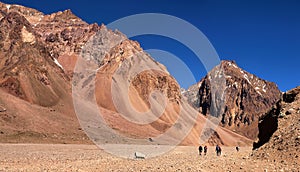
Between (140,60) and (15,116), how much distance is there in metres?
104

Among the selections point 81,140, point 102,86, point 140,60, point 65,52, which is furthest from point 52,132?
point 65,52

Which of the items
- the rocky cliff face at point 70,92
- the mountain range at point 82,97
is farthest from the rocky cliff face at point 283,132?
the rocky cliff face at point 70,92

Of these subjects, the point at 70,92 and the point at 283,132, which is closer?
the point at 283,132

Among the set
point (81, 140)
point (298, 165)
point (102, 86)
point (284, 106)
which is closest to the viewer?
point (298, 165)

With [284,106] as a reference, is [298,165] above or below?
below

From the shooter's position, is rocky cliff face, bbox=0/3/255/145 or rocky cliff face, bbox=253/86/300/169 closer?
rocky cliff face, bbox=253/86/300/169

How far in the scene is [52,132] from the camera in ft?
282

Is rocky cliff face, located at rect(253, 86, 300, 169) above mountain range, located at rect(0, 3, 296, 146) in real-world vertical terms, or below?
below

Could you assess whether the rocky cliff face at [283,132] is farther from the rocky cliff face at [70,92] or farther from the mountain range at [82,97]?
the rocky cliff face at [70,92]

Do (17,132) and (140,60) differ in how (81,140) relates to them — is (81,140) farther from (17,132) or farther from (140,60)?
(140,60)

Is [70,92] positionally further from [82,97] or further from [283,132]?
[283,132]

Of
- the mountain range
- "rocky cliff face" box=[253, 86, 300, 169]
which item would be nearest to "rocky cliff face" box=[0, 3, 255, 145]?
the mountain range

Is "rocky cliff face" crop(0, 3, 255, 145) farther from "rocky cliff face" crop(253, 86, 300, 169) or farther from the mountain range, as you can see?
"rocky cliff face" crop(253, 86, 300, 169)

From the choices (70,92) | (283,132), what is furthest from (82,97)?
(283,132)
